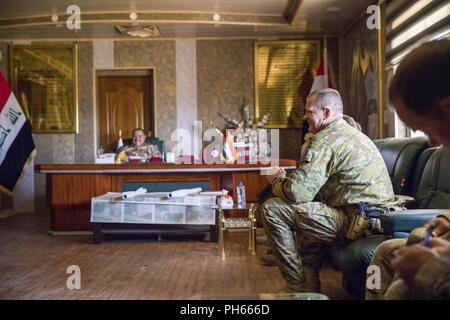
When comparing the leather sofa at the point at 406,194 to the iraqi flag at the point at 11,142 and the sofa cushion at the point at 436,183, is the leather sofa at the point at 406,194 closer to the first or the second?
the sofa cushion at the point at 436,183

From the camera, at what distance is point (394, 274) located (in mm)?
1741

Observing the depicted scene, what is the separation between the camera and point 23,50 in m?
7.77

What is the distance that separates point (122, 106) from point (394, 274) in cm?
668

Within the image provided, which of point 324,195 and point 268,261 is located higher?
point 324,195

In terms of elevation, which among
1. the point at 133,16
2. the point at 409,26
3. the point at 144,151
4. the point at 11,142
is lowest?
the point at 144,151

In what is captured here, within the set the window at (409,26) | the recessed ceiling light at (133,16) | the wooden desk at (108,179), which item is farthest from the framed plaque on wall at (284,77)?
the wooden desk at (108,179)

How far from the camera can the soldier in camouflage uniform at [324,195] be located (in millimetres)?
2723

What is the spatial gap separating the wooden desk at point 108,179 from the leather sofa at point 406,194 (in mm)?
1711

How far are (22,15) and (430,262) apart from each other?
6.84 meters

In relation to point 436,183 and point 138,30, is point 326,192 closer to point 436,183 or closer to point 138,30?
point 436,183

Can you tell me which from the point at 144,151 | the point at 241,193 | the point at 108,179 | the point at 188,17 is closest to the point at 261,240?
the point at 241,193

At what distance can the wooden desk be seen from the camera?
17.1 ft

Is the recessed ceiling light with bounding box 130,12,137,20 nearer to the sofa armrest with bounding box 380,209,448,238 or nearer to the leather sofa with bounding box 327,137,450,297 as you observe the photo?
the leather sofa with bounding box 327,137,450,297
